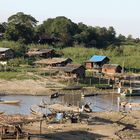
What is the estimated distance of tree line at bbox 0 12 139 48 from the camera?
306 feet

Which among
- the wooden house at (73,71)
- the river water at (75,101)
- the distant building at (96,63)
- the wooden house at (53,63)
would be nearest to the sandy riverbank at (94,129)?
the river water at (75,101)

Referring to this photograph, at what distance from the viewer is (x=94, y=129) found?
125 ft

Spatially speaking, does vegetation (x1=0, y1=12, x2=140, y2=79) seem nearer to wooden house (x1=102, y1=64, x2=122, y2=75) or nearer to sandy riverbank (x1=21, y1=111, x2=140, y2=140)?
wooden house (x1=102, y1=64, x2=122, y2=75)

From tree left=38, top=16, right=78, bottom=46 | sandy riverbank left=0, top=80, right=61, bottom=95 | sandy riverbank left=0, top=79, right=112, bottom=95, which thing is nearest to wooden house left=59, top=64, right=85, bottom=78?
sandy riverbank left=0, top=79, right=112, bottom=95

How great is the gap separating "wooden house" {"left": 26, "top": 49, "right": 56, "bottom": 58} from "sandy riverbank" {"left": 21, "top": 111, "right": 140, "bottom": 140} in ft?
127

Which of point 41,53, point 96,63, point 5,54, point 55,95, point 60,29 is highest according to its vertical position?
point 60,29

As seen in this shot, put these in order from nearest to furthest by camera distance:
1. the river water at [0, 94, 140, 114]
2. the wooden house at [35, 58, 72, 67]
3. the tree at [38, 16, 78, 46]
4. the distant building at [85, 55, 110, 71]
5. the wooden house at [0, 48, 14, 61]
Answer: the river water at [0, 94, 140, 114]
the wooden house at [35, 58, 72, 67]
the distant building at [85, 55, 110, 71]
the wooden house at [0, 48, 14, 61]
the tree at [38, 16, 78, 46]

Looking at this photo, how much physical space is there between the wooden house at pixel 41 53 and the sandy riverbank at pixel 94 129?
3856 centimetres

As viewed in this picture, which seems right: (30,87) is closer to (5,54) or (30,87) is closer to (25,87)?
(25,87)

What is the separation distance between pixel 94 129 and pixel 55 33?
214 ft

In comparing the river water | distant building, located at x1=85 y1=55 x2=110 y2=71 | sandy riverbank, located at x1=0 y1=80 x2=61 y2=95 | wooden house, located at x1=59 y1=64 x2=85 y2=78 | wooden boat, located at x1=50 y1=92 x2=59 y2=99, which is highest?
distant building, located at x1=85 y1=55 x2=110 y2=71

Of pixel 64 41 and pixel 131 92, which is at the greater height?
pixel 64 41

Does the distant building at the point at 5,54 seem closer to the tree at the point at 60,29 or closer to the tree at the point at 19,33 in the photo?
the tree at the point at 19,33

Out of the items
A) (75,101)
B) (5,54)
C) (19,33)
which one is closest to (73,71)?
(75,101)
